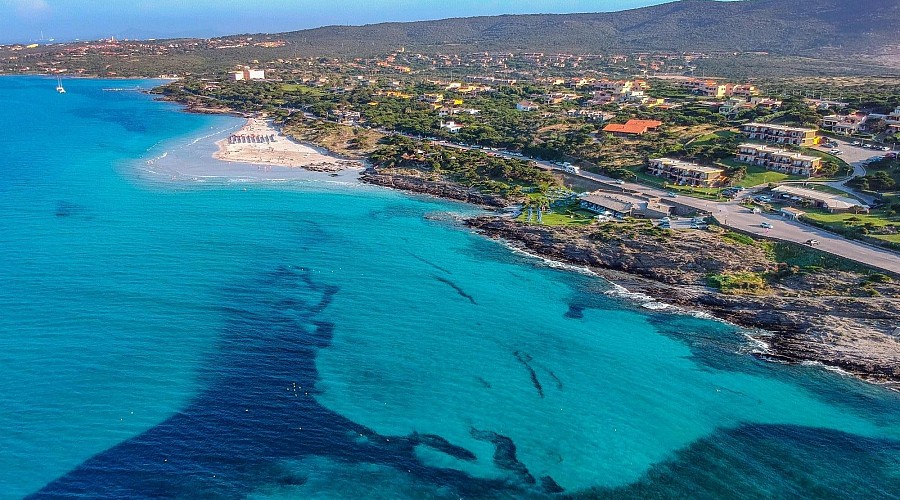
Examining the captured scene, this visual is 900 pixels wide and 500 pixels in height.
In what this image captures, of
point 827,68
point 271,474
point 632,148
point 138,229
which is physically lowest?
point 271,474

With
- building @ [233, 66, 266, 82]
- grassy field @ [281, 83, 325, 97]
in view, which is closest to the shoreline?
grassy field @ [281, 83, 325, 97]

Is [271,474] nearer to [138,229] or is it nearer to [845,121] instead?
[138,229]

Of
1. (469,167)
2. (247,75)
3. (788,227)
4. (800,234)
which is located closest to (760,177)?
(788,227)

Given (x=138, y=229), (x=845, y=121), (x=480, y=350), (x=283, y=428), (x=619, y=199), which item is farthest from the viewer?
(x=845, y=121)

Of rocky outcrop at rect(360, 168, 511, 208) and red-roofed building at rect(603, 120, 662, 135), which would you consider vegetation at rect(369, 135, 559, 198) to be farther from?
red-roofed building at rect(603, 120, 662, 135)

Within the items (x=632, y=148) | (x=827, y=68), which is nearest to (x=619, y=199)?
(x=632, y=148)

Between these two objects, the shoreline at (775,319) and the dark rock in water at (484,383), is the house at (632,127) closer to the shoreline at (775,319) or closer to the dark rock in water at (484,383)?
the shoreline at (775,319)
